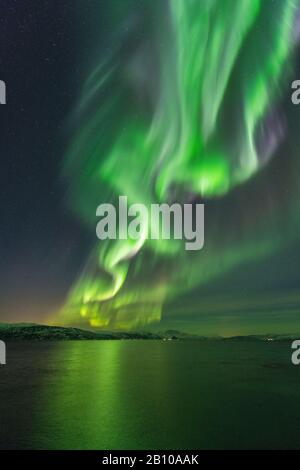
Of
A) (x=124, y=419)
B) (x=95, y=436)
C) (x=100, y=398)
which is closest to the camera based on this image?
(x=95, y=436)

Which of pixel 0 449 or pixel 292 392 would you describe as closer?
pixel 0 449

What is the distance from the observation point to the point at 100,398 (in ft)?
172

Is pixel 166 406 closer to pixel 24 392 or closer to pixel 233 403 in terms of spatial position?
pixel 233 403

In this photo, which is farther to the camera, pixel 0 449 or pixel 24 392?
pixel 24 392

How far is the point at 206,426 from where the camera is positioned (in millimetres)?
35250

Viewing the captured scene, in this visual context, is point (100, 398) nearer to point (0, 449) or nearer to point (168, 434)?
point (168, 434)

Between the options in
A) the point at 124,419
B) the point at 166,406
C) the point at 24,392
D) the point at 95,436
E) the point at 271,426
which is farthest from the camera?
the point at 24,392

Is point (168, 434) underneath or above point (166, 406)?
underneath
